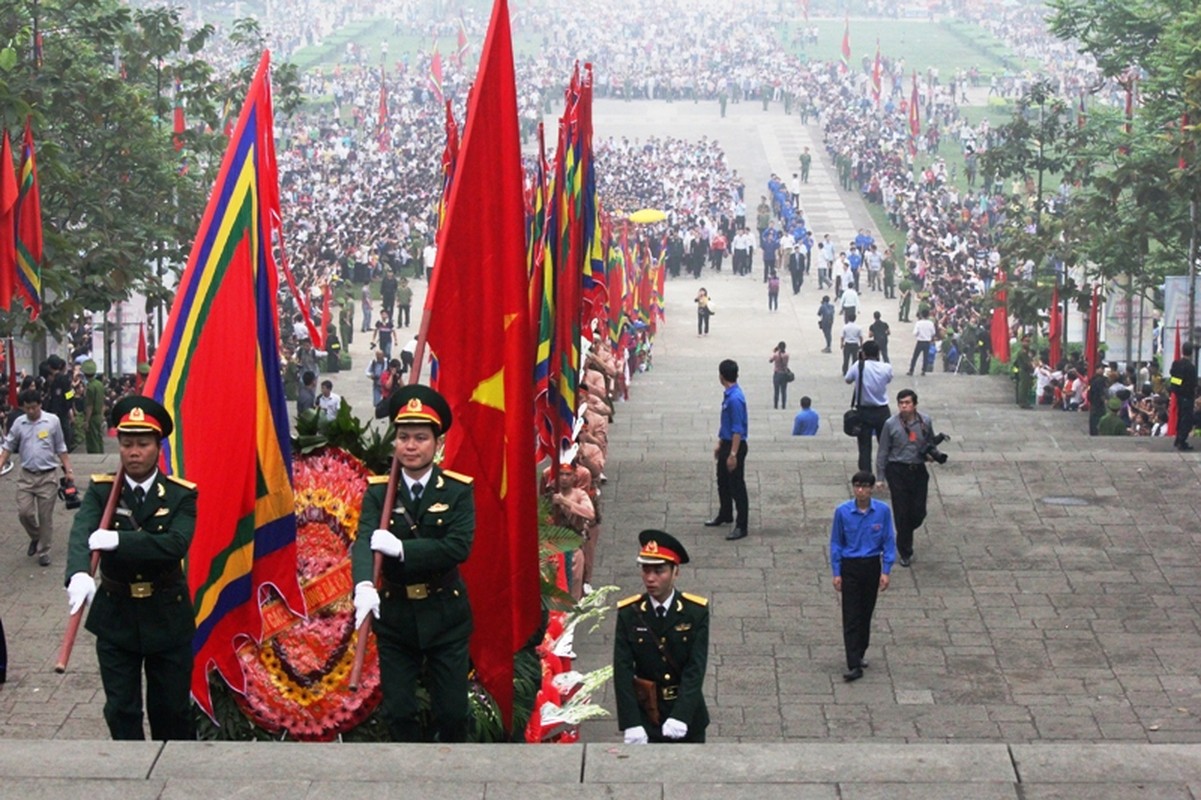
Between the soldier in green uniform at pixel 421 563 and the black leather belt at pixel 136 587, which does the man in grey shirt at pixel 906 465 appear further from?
the black leather belt at pixel 136 587

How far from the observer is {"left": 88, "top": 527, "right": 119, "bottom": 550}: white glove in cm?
804

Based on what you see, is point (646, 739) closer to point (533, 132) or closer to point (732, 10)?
point (533, 132)

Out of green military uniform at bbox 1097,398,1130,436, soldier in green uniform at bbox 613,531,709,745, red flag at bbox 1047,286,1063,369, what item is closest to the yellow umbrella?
red flag at bbox 1047,286,1063,369

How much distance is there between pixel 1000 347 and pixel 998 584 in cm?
1872

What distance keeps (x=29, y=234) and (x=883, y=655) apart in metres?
10.1

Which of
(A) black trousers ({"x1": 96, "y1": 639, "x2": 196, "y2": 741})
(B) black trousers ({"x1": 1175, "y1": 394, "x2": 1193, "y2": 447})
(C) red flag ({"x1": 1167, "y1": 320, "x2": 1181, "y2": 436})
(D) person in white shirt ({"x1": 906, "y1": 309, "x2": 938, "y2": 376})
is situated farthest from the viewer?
(D) person in white shirt ({"x1": 906, "y1": 309, "x2": 938, "y2": 376})

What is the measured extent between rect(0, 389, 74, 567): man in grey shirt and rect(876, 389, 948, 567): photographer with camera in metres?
5.03

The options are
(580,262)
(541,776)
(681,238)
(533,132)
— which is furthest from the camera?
(533,132)

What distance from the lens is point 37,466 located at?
14008mm

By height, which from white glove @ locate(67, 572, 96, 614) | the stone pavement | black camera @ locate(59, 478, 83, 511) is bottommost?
the stone pavement

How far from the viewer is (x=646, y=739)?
8.67 meters

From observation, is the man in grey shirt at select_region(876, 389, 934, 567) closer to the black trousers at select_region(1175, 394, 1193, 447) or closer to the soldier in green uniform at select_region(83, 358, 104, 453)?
the black trousers at select_region(1175, 394, 1193, 447)

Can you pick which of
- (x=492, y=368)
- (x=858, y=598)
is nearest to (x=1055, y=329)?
(x=858, y=598)

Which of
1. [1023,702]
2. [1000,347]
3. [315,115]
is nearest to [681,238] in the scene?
[1000,347]
